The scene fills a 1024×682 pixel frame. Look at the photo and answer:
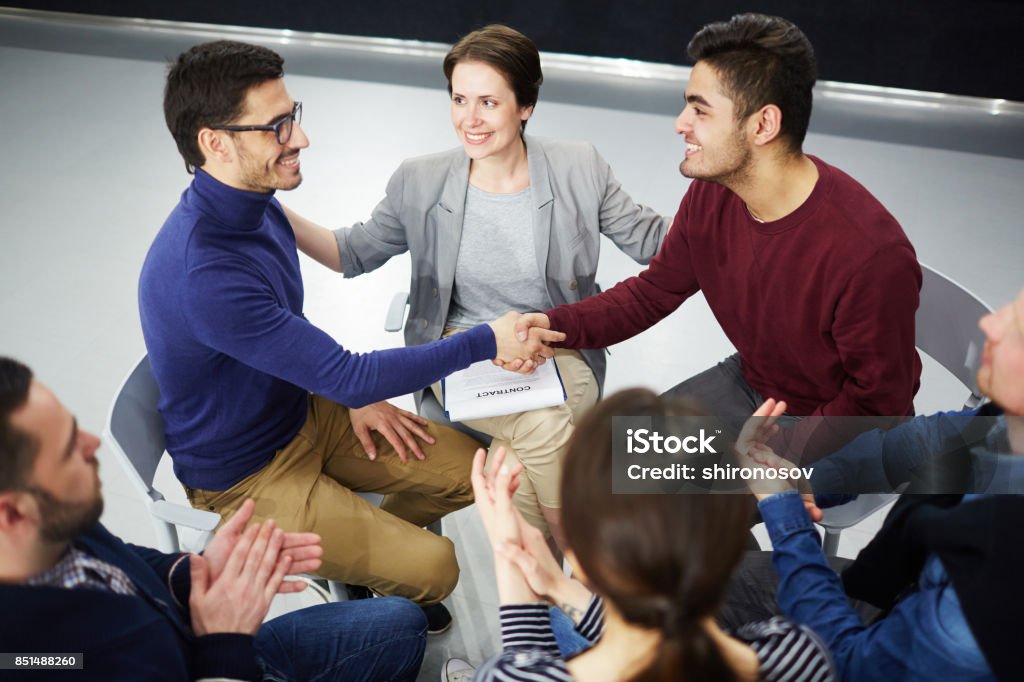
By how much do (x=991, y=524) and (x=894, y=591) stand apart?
0.32 meters

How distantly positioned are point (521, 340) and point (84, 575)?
1.13 meters

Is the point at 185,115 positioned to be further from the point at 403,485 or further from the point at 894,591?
the point at 894,591

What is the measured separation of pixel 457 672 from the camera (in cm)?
205

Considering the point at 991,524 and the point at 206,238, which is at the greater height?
the point at 206,238

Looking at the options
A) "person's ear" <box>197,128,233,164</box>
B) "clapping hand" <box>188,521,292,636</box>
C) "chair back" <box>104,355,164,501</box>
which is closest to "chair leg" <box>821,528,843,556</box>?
"clapping hand" <box>188,521,292,636</box>

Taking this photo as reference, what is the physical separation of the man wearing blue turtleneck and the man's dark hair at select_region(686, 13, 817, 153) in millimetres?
767

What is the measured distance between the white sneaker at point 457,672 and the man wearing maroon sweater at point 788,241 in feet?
2.64

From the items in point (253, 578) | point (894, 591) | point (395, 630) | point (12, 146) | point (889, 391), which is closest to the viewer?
point (894, 591)

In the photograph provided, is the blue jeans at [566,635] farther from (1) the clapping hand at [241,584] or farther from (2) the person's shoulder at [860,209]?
(2) the person's shoulder at [860,209]

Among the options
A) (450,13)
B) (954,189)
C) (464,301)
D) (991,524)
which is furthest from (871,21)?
(991,524)

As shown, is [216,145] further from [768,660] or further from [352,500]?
[768,660]

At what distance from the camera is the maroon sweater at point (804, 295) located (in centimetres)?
199

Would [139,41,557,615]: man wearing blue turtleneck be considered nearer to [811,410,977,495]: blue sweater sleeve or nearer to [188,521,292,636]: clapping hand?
[188,521,292,636]: clapping hand

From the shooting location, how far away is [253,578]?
1657 millimetres
